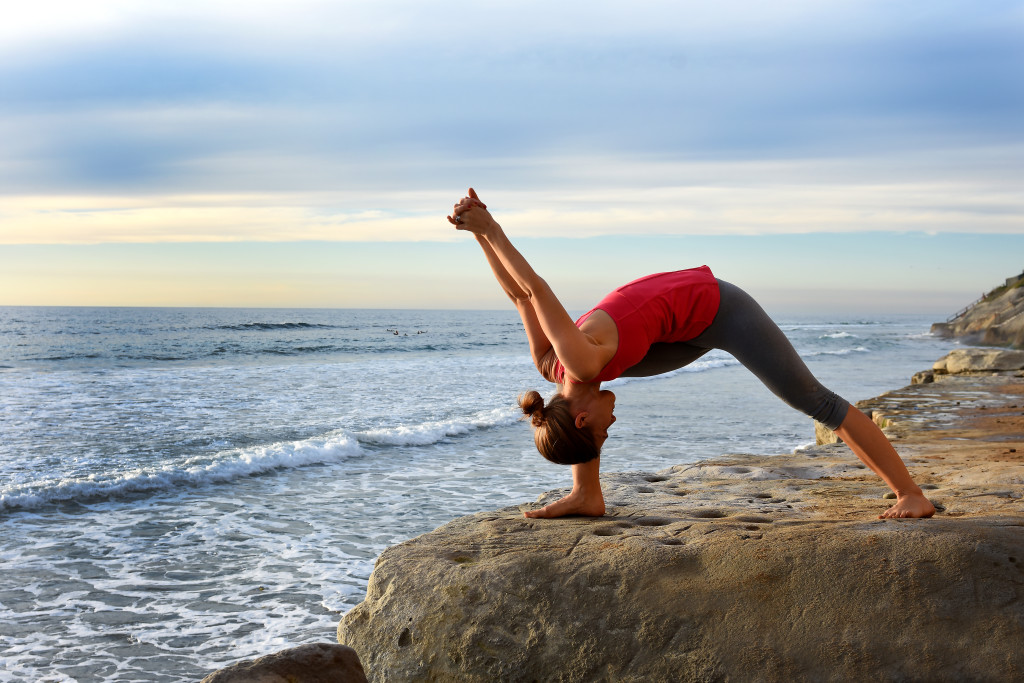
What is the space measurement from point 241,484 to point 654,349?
21.9ft

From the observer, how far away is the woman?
10.9 ft

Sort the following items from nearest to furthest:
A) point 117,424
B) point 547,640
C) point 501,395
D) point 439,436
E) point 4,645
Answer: point 547,640 < point 4,645 < point 439,436 < point 117,424 < point 501,395

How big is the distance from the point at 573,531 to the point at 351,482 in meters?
5.90

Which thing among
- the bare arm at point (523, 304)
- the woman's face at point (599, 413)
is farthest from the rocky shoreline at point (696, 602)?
the bare arm at point (523, 304)

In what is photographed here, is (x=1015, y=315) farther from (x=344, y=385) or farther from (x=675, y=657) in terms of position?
(x=675, y=657)

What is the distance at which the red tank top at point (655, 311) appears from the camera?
333cm

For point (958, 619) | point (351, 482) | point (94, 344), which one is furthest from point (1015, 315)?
point (94, 344)

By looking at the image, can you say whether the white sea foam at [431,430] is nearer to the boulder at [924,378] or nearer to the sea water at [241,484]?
the sea water at [241,484]

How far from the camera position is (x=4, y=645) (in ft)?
15.0

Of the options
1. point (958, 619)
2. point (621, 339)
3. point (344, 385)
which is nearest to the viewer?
point (958, 619)

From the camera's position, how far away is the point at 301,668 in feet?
8.66

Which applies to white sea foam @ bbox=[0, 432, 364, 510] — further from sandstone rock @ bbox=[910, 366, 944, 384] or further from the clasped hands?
sandstone rock @ bbox=[910, 366, 944, 384]

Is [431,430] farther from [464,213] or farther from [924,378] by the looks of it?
[924,378]

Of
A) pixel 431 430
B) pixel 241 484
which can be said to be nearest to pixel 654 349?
pixel 241 484
